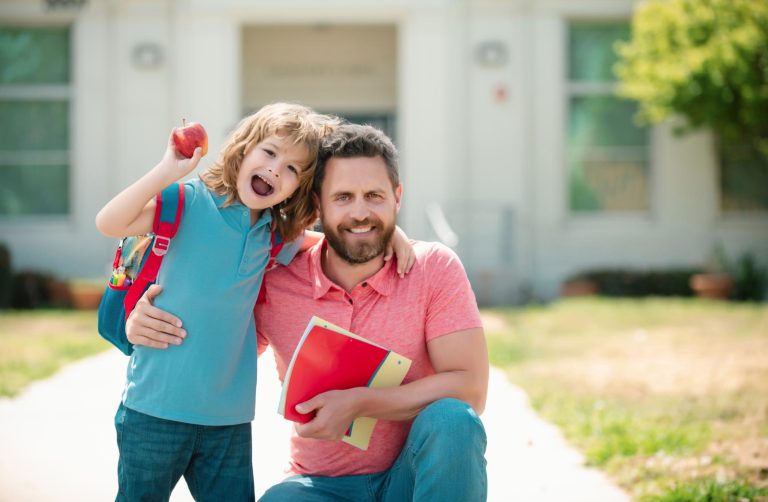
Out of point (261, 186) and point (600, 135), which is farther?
point (600, 135)

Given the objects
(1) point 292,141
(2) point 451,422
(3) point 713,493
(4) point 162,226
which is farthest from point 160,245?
(3) point 713,493

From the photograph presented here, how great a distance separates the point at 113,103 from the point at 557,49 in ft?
21.2

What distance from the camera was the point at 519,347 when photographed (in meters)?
7.48

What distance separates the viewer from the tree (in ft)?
32.1

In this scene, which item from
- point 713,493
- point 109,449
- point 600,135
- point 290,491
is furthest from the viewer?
point 600,135

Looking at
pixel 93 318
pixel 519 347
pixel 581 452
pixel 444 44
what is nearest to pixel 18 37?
pixel 93 318

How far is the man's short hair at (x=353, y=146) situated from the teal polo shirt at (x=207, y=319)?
0.86 ft

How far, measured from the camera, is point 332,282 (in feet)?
8.71

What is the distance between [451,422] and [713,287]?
9585 millimetres

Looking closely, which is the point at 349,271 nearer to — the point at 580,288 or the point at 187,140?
the point at 187,140

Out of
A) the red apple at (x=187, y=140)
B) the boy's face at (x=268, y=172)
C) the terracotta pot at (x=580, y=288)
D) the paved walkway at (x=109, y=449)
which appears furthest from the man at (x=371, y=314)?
the terracotta pot at (x=580, y=288)

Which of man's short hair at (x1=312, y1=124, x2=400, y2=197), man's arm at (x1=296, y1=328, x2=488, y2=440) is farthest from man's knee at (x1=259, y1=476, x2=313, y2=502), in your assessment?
man's short hair at (x1=312, y1=124, x2=400, y2=197)

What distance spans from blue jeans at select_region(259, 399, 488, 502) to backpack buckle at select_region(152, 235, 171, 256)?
33.1 inches

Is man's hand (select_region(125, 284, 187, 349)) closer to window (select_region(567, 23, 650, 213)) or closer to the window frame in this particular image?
the window frame
